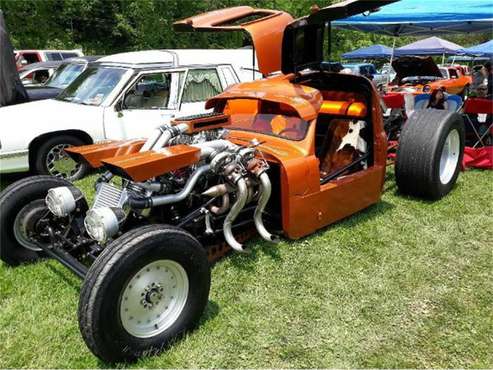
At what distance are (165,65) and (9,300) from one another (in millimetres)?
4887

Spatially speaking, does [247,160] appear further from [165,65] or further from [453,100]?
[453,100]

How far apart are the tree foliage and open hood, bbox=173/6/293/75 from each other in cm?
1586

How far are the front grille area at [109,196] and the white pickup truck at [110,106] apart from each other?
324 centimetres

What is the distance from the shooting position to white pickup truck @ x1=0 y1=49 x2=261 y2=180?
649 centimetres

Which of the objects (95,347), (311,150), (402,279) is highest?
(311,150)

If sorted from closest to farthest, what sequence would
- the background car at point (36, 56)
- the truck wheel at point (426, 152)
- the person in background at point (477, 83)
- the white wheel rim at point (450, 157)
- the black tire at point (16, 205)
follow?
the black tire at point (16, 205), the truck wheel at point (426, 152), the white wheel rim at point (450, 157), the person in background at point (477, 83), the background car at point (36, 56)

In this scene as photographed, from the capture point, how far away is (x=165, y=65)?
24.6 ft

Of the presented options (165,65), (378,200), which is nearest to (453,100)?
(378,200)

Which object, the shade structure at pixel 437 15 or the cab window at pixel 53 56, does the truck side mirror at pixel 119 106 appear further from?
the cab window at pixel 53 56

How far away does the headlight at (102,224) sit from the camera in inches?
118

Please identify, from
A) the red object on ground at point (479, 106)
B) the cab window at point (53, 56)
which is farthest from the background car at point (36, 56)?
the red object on ground at point (479, 106)

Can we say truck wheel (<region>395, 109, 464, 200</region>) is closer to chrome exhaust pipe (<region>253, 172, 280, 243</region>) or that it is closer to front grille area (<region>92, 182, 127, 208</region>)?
chrome exhaust pipe (<region>253, 172, 280, 243</region>)

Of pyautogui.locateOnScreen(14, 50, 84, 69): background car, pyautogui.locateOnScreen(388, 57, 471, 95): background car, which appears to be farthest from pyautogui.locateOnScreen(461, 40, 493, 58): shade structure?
pyautogui.locateOnScreen(14, 50, 84, 69): background car

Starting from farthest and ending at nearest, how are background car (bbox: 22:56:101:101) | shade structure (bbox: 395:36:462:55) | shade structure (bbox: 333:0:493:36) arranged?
1. shade structure (bbox: 395:36:462:55)
2. background car (bbox: 22:56:101:101)
3. shade structure (bbox: 333:0:493:36)
